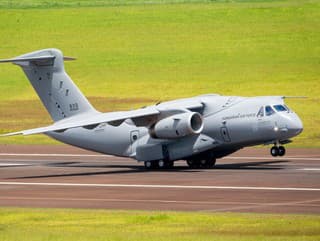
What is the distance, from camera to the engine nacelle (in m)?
44.2

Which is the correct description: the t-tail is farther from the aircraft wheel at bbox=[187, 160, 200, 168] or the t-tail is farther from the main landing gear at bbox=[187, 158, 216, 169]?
the main landing gear at bbox=[187, 158, 216, 169]

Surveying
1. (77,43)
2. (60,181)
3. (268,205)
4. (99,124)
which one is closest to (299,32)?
(77,43)

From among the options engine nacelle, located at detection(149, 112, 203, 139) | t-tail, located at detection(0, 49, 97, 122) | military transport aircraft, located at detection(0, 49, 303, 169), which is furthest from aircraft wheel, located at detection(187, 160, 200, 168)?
t-tail, located at detection(0, 49, 97, 122)

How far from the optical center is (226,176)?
1655 inches

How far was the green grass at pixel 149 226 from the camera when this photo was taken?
2670cm

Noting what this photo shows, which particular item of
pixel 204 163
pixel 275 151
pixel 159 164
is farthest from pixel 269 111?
pixel 159 164

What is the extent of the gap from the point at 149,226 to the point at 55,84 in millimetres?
20521

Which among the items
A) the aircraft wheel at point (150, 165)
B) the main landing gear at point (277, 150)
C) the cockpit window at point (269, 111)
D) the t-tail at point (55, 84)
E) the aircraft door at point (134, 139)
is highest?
the t-tail at point (55, 84)

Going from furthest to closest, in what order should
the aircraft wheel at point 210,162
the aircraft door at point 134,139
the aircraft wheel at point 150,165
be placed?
the aircraft door at point 134,139, the aircraft wheel at point 210,162, the aircraft wheel at point 150,165

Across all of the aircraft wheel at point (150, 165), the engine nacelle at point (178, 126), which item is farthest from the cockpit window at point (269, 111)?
the aircraft wheel at point (150, 165)

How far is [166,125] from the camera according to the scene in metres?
44.6

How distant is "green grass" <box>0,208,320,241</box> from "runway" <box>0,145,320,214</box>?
1.72 m

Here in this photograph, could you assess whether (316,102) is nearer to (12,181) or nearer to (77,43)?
(77,43)

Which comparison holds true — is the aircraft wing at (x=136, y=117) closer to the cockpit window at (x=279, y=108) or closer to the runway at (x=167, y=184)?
the runway at (x=167, y=184)
